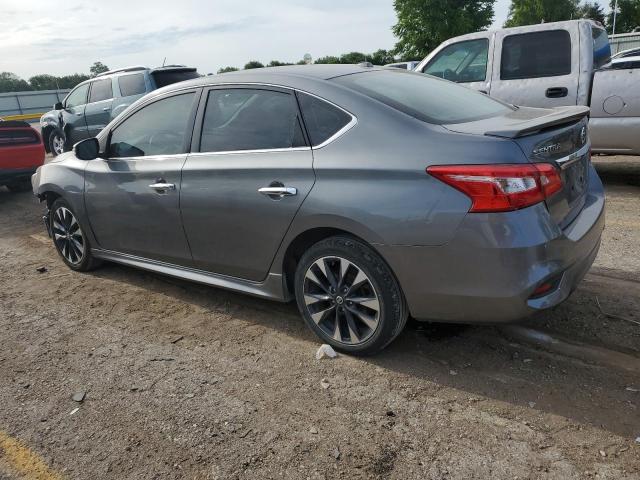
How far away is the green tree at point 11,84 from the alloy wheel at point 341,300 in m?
54.9

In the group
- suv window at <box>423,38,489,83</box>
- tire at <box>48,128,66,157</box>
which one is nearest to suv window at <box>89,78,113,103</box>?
tire at <box>48,128,66,157</box>

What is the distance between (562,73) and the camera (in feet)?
21.9

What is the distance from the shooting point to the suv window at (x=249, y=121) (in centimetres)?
332

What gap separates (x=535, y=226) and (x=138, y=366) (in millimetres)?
2417

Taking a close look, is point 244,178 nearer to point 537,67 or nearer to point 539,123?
point 539,123

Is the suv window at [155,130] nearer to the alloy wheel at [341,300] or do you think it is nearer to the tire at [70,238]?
the tire at [70,238]

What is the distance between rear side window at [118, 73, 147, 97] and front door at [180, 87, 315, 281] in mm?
7829

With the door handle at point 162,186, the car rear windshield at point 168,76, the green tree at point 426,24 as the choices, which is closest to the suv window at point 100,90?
the car rear windshield at point 168,76

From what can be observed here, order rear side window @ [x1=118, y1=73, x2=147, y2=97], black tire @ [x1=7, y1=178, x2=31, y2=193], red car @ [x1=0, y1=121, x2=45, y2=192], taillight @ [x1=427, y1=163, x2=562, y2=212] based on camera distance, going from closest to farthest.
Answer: taillight @ [x1=427, y1=163, x2=562, y2=212] < red car @ [x1=0, y1=121, x2=45, y2=192] < black tire @ [x1=7, y1=178, x2=31, y2=193] < rear side window @ [x1=118, y1=73, x2=147, y2=97]

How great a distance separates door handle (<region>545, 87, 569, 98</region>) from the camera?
660 centimetres

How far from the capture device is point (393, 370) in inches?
122

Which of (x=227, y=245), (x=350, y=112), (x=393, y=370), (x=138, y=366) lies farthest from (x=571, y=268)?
(x=138, y=366)

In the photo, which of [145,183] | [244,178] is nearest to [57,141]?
[145,183]

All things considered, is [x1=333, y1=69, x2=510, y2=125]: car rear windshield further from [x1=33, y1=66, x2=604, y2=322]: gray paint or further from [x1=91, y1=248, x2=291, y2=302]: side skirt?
[x1=91, y1=248, x2=291, y2=302]: side skirt
